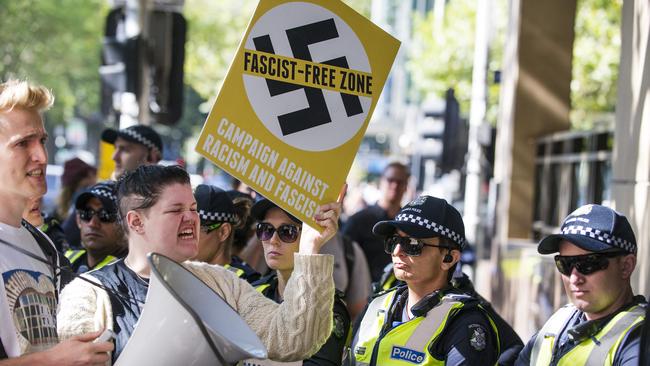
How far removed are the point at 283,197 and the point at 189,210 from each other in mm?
385

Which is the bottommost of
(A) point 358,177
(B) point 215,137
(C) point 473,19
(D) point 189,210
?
(A) point 358,177

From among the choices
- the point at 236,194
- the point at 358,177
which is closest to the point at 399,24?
the point at 358,177

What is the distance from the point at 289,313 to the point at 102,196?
347cm

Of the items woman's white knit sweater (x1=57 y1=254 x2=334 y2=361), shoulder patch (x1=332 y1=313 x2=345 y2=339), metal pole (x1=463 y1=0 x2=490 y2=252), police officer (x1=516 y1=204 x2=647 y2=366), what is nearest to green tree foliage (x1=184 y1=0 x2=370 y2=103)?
metal pole (x1=463 y1=0 x2=490 y2=252)

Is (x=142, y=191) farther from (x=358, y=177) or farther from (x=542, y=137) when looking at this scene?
(x=358, y=177)

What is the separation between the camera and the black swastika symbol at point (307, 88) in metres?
4.35

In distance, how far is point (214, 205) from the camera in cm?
658

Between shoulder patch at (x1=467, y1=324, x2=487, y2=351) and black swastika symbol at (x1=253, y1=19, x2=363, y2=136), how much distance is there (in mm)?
1184

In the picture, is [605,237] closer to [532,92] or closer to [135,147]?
[135,147]

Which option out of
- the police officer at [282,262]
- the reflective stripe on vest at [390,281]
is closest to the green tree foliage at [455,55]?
the reflective stripe on vest at [390,281]

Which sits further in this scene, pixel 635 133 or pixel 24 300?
pixel 635 133

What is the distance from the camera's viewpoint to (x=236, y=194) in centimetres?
751

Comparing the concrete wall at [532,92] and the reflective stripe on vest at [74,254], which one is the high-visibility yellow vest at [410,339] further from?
the concrete wall at [532,92]

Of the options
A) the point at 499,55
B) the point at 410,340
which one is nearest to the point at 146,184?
the point at 410,340
